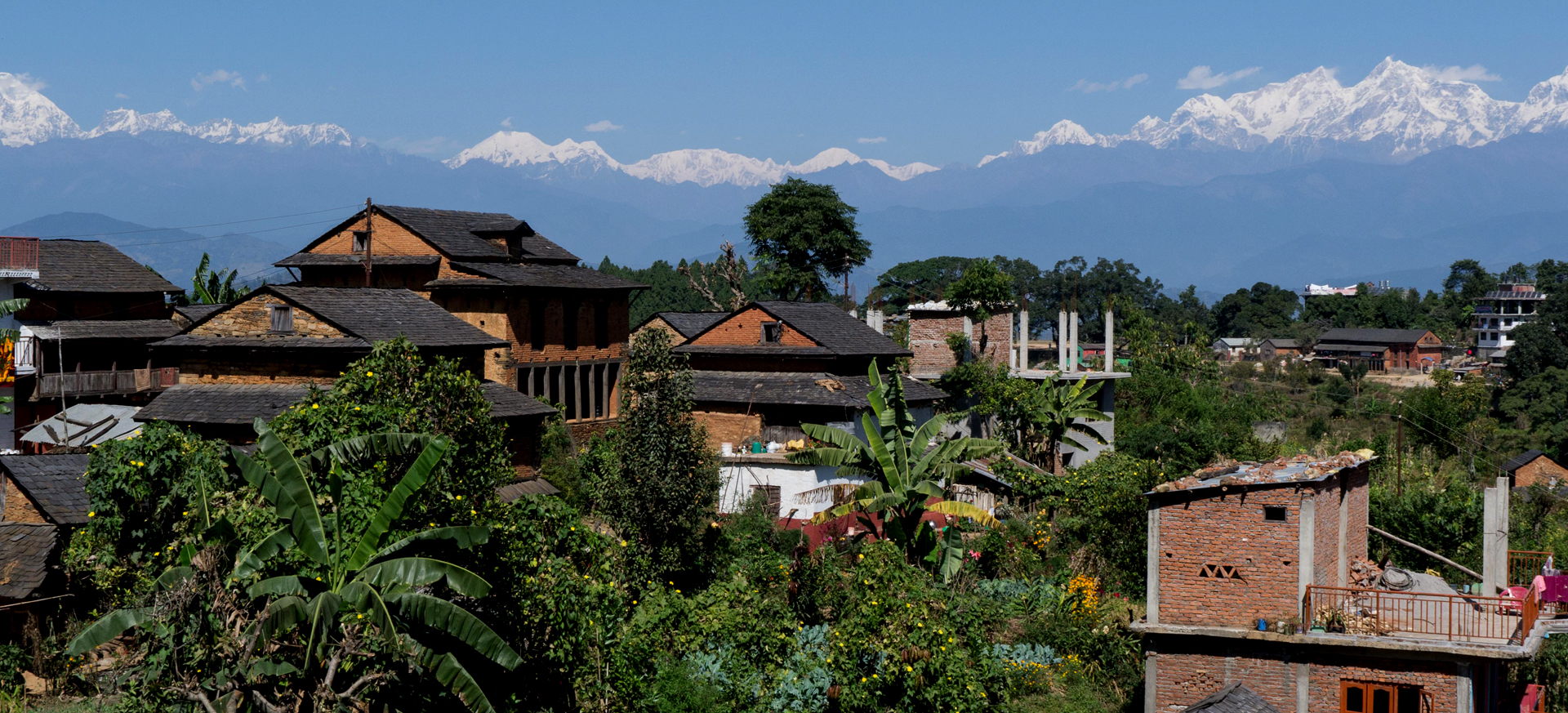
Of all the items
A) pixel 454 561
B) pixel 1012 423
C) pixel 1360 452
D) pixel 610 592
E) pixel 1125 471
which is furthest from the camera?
pixel 1012 423

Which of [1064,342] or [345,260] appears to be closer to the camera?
[345,260]

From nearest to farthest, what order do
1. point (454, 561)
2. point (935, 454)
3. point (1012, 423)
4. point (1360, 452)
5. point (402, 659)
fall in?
point (402, 659) → point (454, 561) → point (1360, 452) → point (935, 454) → point (1012, 423)

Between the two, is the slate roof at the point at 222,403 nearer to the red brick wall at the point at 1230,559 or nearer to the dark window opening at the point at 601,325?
the dark window opening at the point at 601,325

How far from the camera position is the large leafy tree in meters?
81.9

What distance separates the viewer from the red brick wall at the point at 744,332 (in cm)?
4484

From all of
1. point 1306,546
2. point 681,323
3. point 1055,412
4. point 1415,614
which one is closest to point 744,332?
point 681,323

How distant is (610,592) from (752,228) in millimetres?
64580

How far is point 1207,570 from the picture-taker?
76.1 feet

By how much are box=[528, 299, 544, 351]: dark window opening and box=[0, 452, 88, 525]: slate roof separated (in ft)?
57.8

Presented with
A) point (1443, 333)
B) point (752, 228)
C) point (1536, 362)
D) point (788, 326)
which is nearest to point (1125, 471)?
point (788, 326)

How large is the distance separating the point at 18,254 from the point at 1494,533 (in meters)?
47.1

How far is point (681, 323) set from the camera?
181 feet

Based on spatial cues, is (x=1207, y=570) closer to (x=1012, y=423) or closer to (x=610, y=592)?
(x=610, y=592)

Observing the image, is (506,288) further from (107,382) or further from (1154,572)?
(1154,572)
